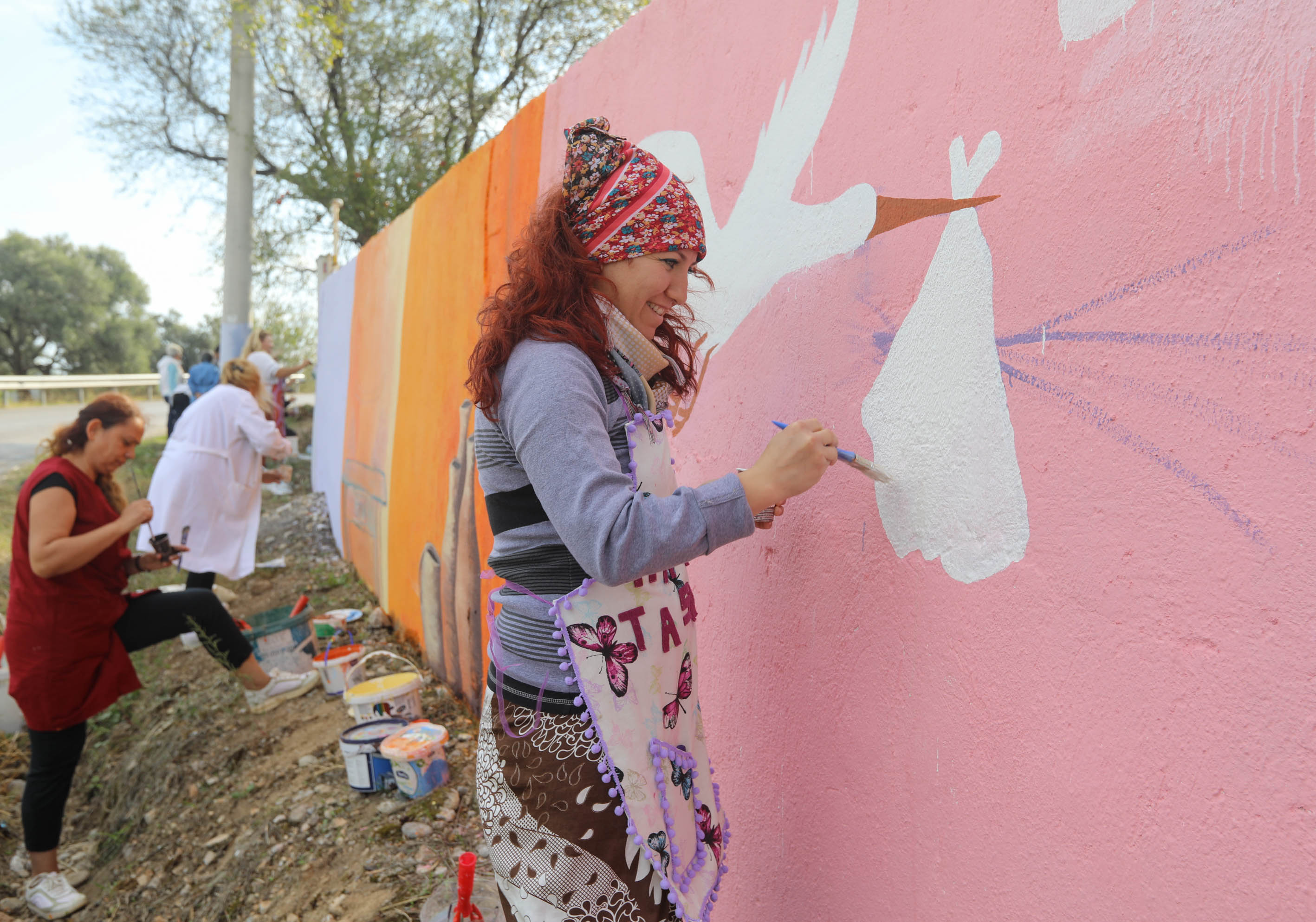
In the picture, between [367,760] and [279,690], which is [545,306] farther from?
[279,690]

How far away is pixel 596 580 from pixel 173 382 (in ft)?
34.5

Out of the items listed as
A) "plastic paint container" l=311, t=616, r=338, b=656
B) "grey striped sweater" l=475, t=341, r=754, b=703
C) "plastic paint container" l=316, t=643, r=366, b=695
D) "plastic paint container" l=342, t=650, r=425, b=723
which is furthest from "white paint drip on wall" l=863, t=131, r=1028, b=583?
"plastic paint container" l=311, t=616, r=338, b=656

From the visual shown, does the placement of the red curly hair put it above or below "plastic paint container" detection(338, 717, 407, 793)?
above

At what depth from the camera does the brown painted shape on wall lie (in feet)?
4.34

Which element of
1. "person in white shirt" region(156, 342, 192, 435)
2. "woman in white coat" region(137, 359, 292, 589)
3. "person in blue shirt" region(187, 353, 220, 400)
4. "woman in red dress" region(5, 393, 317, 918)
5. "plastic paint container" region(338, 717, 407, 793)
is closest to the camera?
"woman in red dress" region(5, 393, 317, 918)

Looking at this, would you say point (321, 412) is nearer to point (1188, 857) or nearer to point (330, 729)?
point (330, 729)

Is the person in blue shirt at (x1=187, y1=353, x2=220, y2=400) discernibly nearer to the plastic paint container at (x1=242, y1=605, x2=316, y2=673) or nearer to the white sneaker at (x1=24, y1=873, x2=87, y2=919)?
the plastic paint container at (x1=242, y1=605, x2=316, y2=673)

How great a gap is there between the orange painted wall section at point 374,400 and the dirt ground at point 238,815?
83 cm

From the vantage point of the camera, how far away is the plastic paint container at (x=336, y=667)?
176 inches

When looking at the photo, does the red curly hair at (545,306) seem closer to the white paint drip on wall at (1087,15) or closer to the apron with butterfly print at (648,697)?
the apron with butterfly print at (648,697)

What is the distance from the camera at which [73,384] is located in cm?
2223

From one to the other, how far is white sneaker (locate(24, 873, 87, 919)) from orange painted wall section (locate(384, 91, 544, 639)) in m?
1.86

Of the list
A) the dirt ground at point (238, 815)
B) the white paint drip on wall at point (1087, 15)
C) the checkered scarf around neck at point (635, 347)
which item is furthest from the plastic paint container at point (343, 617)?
the white paint drip on wall at point (1087, 15)

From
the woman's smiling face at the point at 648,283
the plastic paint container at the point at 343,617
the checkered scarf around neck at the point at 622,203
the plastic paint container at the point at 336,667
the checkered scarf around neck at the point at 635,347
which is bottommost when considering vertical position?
the plastic paint container at the point at 336,667
